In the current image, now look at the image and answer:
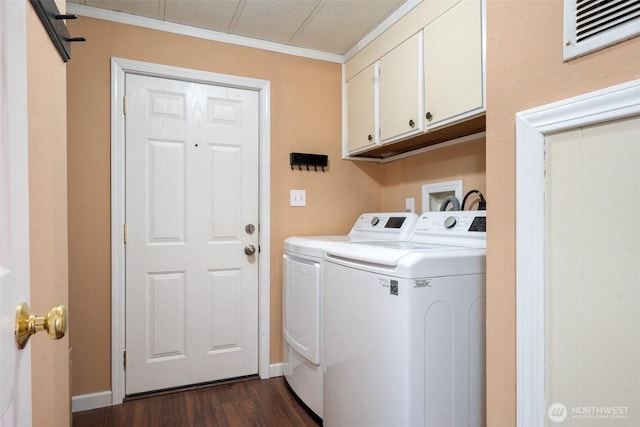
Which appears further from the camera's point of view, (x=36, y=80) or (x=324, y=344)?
(x=324, y=344)

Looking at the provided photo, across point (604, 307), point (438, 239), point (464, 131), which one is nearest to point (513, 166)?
point (604, 307)

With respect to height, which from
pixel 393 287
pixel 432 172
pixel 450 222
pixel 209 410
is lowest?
pixel 209 410

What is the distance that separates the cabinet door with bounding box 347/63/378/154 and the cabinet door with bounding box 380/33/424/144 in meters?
0.10

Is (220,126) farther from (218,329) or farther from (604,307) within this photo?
(604,307)

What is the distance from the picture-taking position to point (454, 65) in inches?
65.1

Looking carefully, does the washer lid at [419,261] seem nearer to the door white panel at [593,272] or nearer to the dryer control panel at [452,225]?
the dryer control panel at [452,225]

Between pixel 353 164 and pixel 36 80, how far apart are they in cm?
208

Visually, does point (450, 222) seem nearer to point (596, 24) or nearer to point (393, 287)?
point (393, 287)

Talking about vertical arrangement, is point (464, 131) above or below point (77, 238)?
above

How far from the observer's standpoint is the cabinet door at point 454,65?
1550mm

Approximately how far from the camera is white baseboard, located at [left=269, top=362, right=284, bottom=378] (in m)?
2.37

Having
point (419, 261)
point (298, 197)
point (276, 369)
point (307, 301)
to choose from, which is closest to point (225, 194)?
point (298, 197)

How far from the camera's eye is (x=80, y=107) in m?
1.96

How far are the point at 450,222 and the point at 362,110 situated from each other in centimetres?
103
